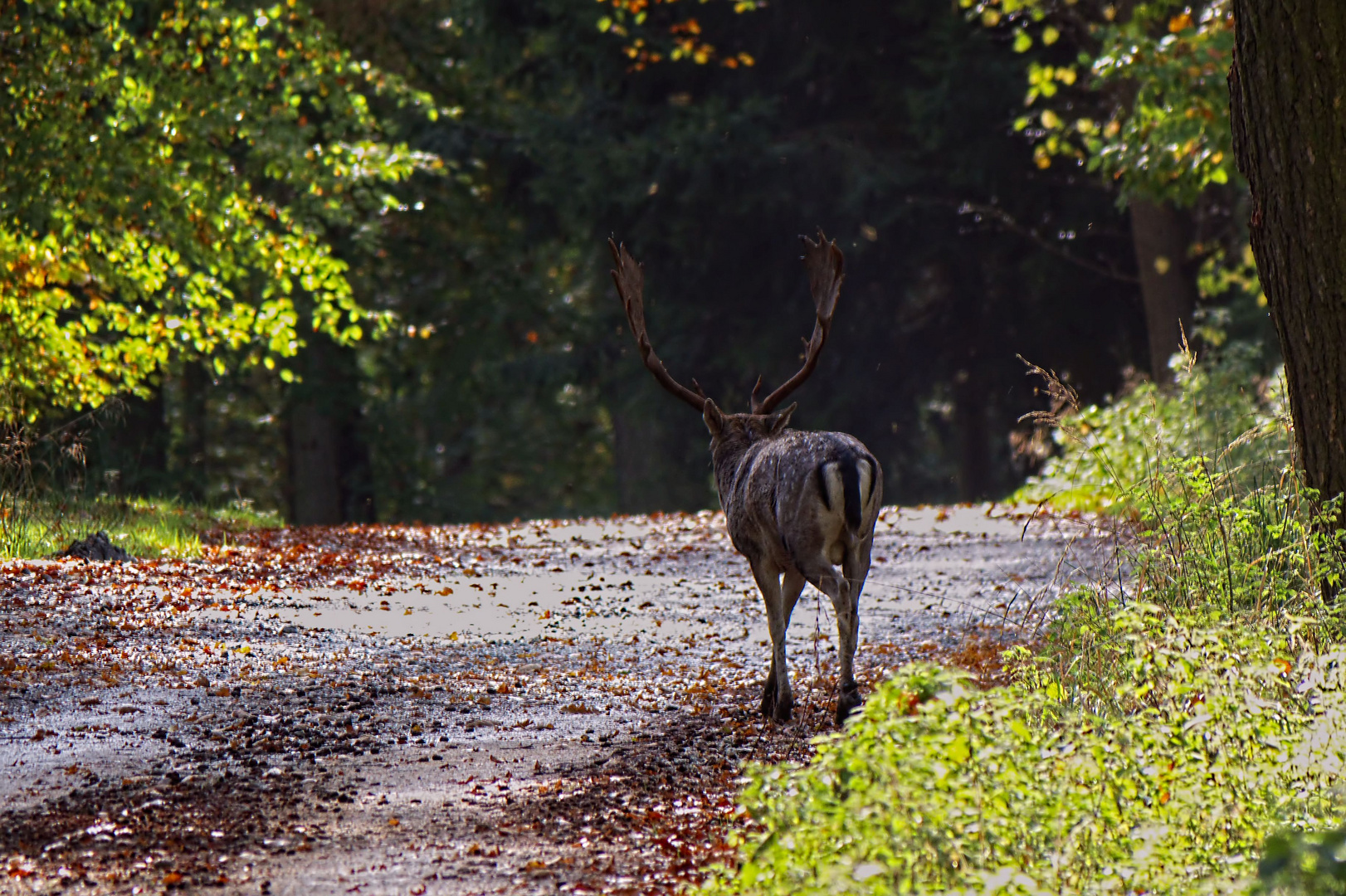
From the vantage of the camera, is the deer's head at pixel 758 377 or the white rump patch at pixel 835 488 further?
the deer's head at pixel 758 377

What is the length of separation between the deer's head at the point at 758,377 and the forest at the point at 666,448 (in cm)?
6

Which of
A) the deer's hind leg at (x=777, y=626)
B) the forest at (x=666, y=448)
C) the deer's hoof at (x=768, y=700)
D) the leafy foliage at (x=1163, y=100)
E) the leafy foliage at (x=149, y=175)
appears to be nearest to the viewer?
the forest at (x=666, y=448)

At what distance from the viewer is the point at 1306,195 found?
662 cm

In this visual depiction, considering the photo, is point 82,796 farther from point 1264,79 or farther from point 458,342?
point 458,342

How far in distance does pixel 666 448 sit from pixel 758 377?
20.4 metres

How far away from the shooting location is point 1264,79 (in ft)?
22.1

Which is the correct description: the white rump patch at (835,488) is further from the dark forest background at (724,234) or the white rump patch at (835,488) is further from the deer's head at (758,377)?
the dark forest background at (724,234)

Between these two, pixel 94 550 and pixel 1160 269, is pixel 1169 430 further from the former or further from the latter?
pixel 94 550

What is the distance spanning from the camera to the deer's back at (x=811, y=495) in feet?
22.4

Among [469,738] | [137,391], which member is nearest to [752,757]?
[469,738]

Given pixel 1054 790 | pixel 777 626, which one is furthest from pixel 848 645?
pixel 1054 790

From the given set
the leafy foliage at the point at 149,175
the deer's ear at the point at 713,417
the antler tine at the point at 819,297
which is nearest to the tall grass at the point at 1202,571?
the antler tine at the point at 819,297

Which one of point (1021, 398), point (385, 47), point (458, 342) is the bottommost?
point (1021, 398)

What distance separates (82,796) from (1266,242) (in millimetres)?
5437
